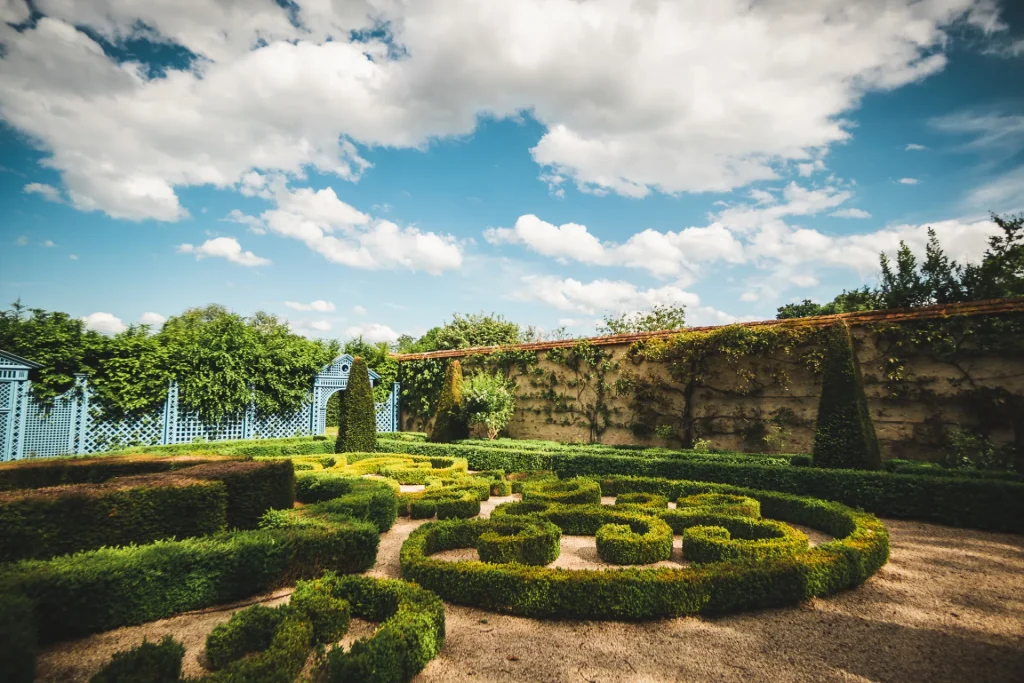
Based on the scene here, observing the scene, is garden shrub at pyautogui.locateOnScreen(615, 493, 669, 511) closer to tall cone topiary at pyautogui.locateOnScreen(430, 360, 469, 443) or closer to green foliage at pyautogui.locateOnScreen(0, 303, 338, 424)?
tall cone topiary at pyautogui.locateOnScreen(430, 360, 469, 443)

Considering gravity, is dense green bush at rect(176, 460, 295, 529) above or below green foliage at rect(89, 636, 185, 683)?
above

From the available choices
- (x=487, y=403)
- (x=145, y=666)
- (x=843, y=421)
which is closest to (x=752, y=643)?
(x=145, y=666)

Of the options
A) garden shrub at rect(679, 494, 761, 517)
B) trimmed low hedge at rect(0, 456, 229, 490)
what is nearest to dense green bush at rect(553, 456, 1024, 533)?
garden shrub at rect(679, 494, 761, 517)

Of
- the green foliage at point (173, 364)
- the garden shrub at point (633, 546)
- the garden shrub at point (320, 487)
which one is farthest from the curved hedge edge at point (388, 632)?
the green foliage at point (173, 364)

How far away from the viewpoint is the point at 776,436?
36.1 ft

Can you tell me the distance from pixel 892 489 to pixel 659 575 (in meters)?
5.05

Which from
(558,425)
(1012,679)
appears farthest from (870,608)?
(558,425)

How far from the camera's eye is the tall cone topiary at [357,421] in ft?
41.1

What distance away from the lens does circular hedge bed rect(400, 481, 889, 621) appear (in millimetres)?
3588

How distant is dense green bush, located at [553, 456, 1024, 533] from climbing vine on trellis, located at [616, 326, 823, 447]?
3.80 metres

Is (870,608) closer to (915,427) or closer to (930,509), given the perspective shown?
(930,509)

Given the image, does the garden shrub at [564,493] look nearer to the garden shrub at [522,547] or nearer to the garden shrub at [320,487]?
the garden shrub at [522,547]

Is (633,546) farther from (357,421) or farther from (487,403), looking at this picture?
(357,421)

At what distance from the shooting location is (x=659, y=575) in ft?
12.2
